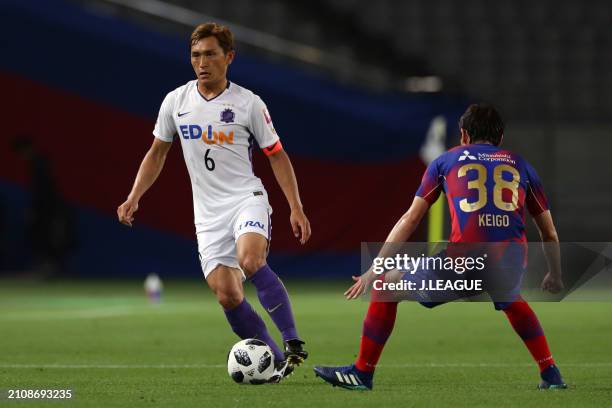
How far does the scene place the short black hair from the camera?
6.92 metres

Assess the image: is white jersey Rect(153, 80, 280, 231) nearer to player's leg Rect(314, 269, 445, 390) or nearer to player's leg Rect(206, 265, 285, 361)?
player's leg Rect(206, 265, 285, 361)

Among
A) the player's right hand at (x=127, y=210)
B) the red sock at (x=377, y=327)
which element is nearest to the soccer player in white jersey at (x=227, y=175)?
the player's right hand at (x=127, y=210)

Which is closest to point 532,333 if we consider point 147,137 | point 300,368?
point 300,368

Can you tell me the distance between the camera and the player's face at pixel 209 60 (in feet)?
25.3

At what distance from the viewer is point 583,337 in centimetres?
1048

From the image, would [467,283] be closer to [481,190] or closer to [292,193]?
[481,190]

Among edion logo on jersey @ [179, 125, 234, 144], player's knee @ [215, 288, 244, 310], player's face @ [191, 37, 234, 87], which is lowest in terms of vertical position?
player's knee @ [215, 288, 244, 310]

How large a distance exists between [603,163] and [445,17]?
429cm

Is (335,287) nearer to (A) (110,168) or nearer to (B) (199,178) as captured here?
(A) (110,168)

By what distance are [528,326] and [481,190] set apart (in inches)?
28.9

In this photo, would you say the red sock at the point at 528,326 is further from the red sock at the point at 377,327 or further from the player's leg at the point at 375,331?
the red sock at the point at 377,327

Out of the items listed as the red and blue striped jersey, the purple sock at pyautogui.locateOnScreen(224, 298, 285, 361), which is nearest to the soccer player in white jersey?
the purple sock at pyautogui.locateOnScreen(224, 298, 285, 361)

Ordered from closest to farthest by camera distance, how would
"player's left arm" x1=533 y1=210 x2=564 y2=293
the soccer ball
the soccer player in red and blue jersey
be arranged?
the soccer player in red and blue jersey
"player's left arm" x1=533 y1=210 x2=564 y2=293
the soccer ball

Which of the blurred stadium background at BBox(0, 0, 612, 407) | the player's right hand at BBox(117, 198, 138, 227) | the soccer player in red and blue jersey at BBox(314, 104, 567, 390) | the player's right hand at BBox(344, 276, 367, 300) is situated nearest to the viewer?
the player's right hand at BBox(344, 276, 367, 300)
